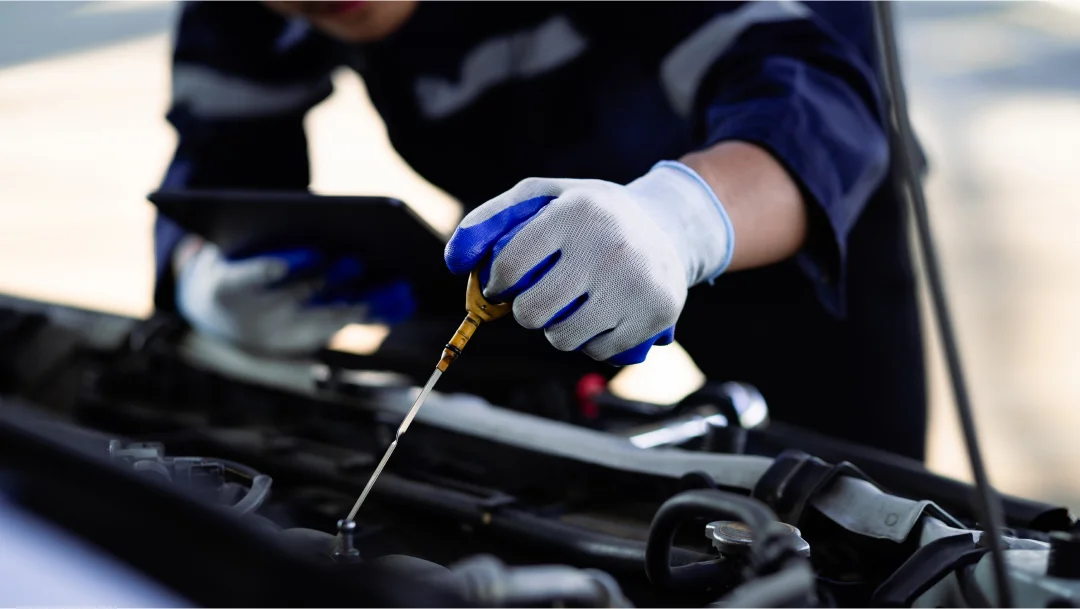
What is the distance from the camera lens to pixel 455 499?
0.86 metres

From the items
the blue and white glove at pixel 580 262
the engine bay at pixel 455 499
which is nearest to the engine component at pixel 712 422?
the engine bay at pixel 455 499

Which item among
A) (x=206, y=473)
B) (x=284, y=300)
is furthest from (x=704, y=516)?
(x=284, y=300)

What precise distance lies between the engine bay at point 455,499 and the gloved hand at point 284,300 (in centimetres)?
8

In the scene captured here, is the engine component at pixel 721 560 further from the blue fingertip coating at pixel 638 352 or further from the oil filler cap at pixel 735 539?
the blue fingertip coating at pixel 638 352

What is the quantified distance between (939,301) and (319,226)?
80cm

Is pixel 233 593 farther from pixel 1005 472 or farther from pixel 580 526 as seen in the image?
pixel 1005 472

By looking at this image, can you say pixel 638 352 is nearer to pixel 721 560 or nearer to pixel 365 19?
pixel 721 560

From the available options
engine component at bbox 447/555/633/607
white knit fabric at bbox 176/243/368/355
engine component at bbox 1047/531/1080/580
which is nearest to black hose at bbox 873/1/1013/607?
engine component at bbox 1047/531/1080/580

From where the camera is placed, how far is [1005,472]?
2385 millimetres

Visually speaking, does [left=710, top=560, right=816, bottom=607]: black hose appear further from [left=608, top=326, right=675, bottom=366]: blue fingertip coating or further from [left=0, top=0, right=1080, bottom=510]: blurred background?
[left=0, top=0, right=1080, bottom=510]: blurred background

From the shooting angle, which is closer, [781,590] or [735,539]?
[781,590]

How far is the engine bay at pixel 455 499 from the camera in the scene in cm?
47

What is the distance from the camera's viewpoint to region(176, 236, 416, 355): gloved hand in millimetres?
1401

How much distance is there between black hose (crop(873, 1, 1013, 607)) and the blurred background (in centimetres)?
116
